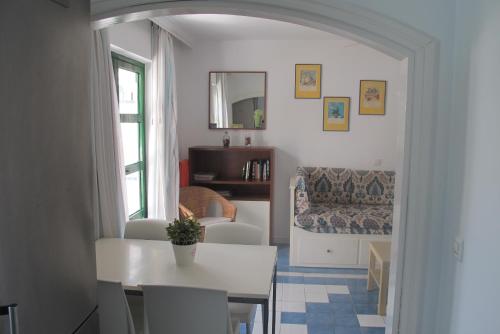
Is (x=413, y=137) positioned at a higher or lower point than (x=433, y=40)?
lower

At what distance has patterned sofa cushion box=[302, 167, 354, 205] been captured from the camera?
5.00m

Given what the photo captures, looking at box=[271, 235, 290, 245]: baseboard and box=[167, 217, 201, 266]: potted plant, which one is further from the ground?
box=[167, 217, 201, 266]: potted plant

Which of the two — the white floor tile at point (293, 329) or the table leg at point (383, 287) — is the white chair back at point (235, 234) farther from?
the table leg at point (383, 287)

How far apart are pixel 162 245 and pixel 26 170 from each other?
191 cm

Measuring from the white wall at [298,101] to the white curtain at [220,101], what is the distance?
0.11 metres

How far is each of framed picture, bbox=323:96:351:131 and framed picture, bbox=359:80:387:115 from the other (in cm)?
17

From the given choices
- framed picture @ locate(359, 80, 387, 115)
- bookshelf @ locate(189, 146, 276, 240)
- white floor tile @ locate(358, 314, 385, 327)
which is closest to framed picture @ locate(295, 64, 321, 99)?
framed picture @ locate(359, 80, 387, 115)

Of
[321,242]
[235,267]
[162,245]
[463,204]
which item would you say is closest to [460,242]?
[463,204]

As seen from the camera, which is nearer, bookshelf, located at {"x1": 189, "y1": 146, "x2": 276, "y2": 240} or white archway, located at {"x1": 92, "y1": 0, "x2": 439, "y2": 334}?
white archway, located at {"x1": 92, "y1": 0, "x2": 439, "y2": 334}

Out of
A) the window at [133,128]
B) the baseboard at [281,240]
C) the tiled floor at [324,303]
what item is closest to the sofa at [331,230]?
the tiled floor at [324,303]

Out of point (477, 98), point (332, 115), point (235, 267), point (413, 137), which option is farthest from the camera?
point (332, 115)

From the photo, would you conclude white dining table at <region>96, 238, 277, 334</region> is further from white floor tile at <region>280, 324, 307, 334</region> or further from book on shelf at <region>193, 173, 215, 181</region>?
book on shelf at <region>193, 173, 215, 181</region>

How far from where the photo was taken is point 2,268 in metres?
0.90

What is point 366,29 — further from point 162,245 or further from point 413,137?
point 162,245
